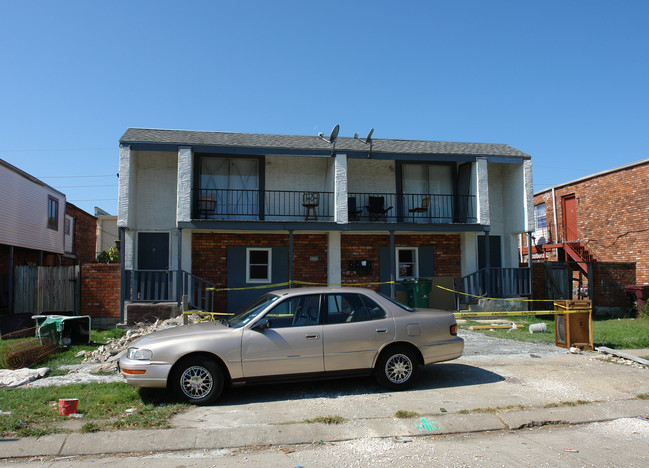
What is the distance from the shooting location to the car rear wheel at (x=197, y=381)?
18.4 ft

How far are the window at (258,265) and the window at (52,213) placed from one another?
11102mm

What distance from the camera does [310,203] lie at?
590 inches

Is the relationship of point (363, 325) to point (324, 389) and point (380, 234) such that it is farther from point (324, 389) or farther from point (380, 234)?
point (380, 234)

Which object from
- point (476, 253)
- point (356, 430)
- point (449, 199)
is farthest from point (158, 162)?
point (356, 430)

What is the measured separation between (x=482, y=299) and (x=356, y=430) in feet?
35.2

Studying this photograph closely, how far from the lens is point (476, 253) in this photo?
15.7 m

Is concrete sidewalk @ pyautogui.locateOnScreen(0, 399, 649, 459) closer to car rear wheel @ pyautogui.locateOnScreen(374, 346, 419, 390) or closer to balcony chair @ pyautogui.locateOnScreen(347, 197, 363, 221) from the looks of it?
car rear wheel @ pyautogui.locateOnScreen(374, 346, 419, 390)

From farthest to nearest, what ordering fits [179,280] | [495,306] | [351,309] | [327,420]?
[495,306]
[179,280]
[351,309]
[327,420]

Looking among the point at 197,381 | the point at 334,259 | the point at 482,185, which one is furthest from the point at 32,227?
the point at 482,185

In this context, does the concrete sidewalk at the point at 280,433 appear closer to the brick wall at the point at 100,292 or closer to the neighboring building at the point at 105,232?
the brick wall at the point at 100,292

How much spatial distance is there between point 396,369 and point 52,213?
64.6ft

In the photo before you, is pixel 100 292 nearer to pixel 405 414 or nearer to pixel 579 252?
pixel 405 414

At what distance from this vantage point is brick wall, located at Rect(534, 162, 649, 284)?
1759cm

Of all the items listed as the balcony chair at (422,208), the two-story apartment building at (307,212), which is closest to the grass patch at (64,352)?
the two-story apartment building at (307,212)
